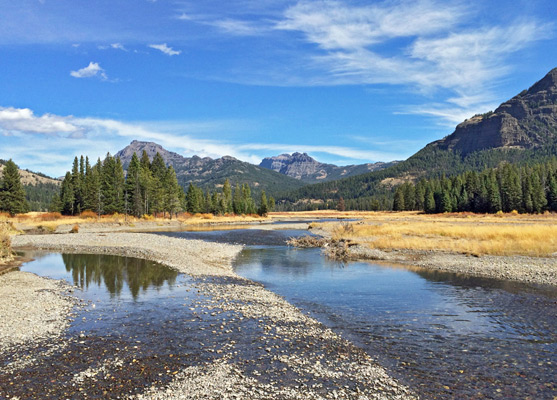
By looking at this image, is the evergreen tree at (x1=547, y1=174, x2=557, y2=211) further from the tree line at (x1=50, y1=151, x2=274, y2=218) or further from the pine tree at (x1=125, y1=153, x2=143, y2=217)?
the pine tree at (x1=125, y1=153, x2=143, y2=217)

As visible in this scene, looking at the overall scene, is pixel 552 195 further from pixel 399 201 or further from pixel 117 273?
pixel 117 273

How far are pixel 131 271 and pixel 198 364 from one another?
20636 mm

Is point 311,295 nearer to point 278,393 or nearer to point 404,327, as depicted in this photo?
point 404,327

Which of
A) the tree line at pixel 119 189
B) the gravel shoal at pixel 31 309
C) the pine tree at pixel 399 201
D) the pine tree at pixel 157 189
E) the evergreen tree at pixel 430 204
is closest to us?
the gravel shoal at pixel 31 309

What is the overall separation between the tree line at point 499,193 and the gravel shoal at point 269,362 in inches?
4520

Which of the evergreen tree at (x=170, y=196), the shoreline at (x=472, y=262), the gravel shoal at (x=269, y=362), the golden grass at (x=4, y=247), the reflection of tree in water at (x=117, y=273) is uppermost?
the evergreen tree at (x=170, y=196)

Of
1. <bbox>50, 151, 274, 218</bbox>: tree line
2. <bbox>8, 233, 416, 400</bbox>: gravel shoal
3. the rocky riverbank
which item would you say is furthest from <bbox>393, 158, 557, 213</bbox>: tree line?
<bbox>8, 233, 416, 400</bbox>: gravel shoal

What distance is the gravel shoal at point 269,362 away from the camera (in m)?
10.3

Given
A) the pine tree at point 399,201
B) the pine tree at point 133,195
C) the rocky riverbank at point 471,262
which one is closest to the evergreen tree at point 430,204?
the pine tree at point 399,201

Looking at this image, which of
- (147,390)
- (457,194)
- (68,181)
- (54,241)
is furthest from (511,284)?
(457,194)

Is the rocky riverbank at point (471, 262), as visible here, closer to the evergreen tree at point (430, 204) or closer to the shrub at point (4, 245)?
the shrub at point (4, 245)

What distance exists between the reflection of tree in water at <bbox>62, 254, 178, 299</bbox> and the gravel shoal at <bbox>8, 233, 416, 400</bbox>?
5.42 meters

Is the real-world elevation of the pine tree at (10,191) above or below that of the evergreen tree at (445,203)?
above

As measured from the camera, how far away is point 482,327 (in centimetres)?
1616
